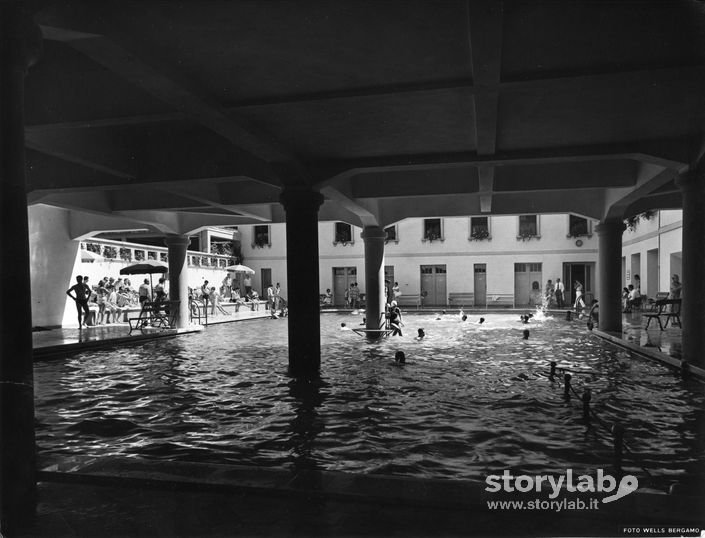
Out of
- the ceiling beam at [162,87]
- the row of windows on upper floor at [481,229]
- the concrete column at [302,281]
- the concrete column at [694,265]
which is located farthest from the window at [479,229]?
the ceiling beam at [162,87]

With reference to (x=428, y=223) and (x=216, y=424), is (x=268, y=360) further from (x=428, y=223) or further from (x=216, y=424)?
(x=428, y=223)

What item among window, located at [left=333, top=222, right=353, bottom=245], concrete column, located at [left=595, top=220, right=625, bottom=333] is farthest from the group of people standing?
concrete column, located at [left=595, top=220, right=625, bottom=333]

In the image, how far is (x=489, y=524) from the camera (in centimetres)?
349

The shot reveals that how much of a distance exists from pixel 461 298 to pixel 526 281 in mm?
3904

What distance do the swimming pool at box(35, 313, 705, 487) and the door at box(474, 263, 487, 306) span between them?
779 inches

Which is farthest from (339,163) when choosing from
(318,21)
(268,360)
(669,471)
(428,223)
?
(428,223)

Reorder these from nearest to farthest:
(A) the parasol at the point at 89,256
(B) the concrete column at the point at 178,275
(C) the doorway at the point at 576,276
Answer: (B) the concrete column at the point at 178,275, (A) the parasol at the point at 89,256, (C) the doorway at the point at 576,276

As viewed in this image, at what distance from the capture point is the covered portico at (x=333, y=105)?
182 inches

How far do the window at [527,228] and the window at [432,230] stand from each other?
463 centimetres

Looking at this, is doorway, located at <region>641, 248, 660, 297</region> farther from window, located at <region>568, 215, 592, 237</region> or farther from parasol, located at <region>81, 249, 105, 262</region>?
parasol, located at <region>81, 249, 105, 262</region>

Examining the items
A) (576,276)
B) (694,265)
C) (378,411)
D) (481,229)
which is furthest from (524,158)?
(576,276)

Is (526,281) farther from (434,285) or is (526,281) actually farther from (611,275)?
(611,275)

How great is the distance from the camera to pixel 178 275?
1930 cm

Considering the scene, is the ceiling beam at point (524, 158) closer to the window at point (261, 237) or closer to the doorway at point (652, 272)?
the doorway at point (652, 272)
